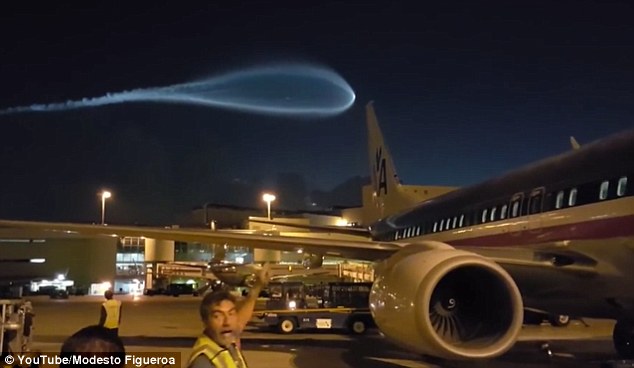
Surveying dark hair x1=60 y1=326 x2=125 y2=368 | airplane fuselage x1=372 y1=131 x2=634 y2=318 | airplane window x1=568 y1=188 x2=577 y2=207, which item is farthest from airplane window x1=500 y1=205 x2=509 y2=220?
dark hair x1=60 y1=326 x2=125 y2=368

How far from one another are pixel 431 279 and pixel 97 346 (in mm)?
6324

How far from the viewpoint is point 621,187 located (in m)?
9.28

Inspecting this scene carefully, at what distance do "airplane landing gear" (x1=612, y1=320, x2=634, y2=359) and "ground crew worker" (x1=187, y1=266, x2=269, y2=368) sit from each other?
11.3 m

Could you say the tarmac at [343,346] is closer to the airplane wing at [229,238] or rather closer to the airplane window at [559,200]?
the airplane wing at [229,238]

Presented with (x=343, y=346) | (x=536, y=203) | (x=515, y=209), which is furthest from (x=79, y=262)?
(x=536, y=203)

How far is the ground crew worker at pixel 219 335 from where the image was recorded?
3.54 m

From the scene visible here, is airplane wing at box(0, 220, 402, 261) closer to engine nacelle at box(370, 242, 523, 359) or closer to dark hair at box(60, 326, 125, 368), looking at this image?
engine nacelle at box(370, 242, 523, 359)

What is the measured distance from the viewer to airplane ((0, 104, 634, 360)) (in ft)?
28.6

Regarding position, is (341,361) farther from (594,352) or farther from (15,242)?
(15,242)

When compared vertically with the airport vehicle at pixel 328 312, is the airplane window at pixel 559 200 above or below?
above

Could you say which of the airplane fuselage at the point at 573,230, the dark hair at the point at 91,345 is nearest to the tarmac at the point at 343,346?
the airplane fuselage at the point at 573,230

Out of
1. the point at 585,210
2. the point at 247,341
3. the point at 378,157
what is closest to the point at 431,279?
the point at 585,210

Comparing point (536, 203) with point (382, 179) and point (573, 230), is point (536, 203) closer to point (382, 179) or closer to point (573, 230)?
point (573, 230)

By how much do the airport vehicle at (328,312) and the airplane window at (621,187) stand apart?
1031 centimetres
